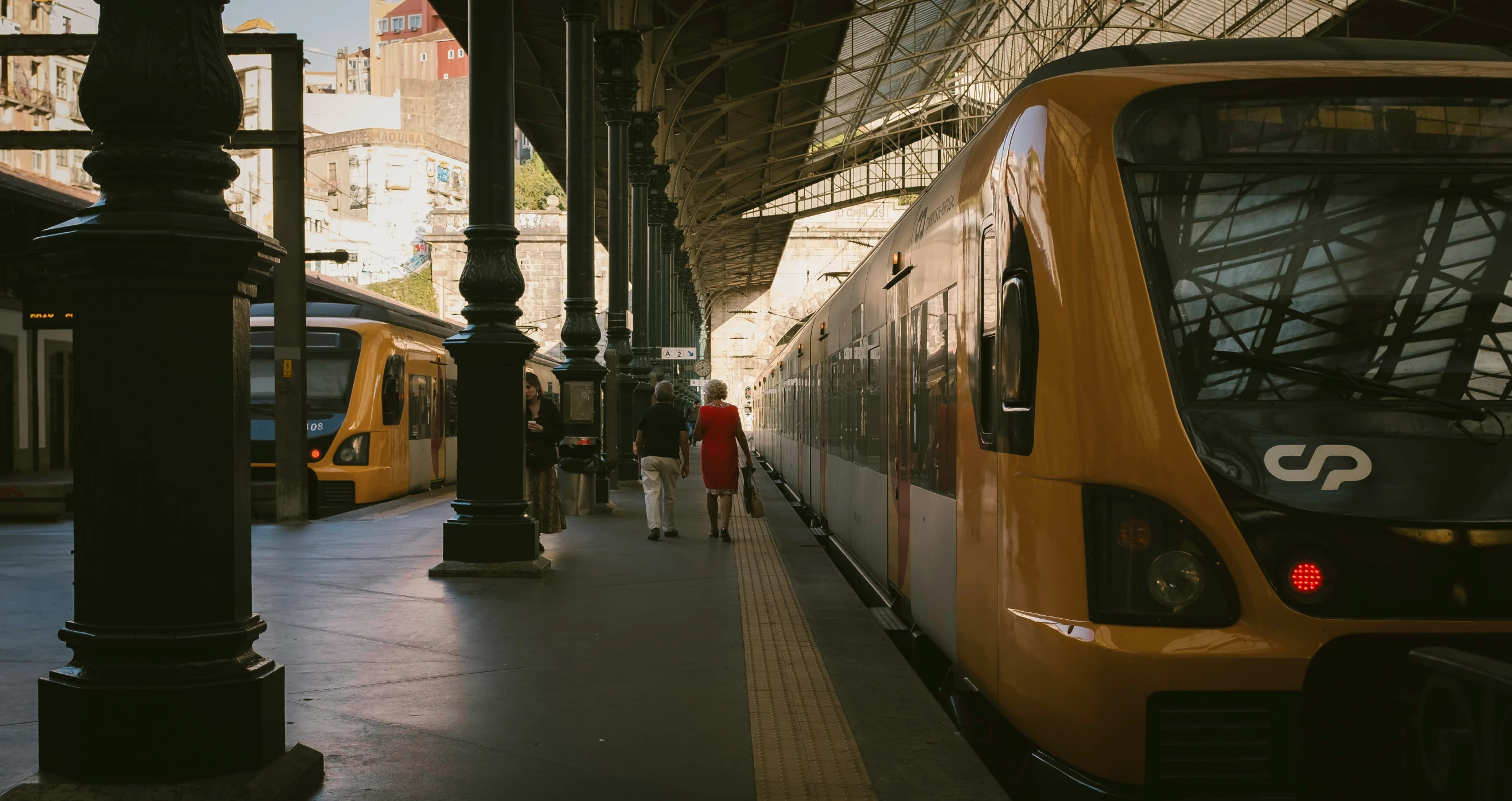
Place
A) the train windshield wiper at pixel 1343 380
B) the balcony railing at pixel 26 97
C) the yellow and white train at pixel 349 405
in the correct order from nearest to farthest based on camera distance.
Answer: the train windshield wiper at pixel 1343 380, the yellow and white train at pixel 349 405, the balcony railing at pixel 26 97

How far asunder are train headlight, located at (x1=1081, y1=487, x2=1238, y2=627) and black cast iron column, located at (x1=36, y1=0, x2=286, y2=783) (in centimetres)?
239

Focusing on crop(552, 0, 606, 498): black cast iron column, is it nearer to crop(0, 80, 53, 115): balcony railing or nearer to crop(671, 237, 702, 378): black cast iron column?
crop(671, 237, 702, 378): black cast iron column

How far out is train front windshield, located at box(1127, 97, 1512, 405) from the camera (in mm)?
3994

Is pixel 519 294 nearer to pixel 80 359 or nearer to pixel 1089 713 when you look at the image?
pixel 80 359

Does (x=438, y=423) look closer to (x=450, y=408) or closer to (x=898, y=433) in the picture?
(x=450, y=408)

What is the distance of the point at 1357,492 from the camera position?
3.82 metres

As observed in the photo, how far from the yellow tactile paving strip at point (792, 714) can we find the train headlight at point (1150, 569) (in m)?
0.97

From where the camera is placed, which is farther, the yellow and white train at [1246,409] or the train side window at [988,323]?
the train side window at [988,323]

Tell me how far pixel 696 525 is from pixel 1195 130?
10.5 meters

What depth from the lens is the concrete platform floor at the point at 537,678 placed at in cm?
443

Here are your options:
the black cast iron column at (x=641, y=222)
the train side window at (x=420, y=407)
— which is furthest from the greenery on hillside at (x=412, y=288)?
the train side window at (x=420, y=407)

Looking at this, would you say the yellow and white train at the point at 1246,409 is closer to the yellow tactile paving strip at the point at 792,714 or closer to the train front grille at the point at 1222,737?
the train front grille at the point at 1222,737

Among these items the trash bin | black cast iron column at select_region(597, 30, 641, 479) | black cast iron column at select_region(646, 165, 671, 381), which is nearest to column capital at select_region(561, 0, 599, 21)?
black cast iron column at select_region(597, 30, 641, 479)

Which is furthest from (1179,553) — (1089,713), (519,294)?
(519,294)
